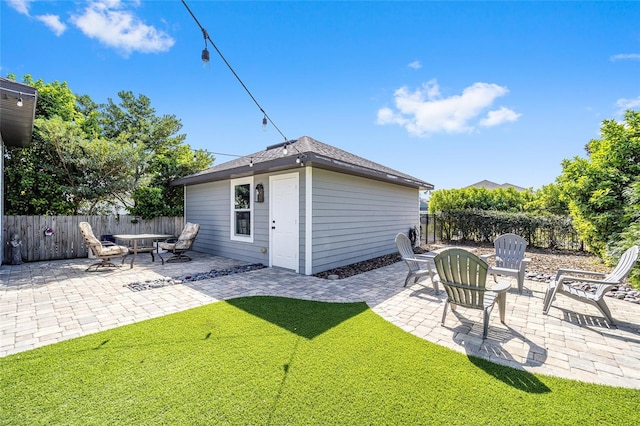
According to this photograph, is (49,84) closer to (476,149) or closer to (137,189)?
(137,189)

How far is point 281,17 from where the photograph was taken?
19.2ft

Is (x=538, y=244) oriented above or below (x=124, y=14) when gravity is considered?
below

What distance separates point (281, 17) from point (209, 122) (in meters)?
4.71

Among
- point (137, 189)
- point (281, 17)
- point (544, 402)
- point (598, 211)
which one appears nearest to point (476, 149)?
point (598, 211)

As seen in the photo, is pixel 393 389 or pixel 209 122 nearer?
pixel 393 389

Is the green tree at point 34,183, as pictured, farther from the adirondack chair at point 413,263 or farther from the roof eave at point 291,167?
the adirondack chair at point 413,263

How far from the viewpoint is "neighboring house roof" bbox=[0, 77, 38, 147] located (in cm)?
442

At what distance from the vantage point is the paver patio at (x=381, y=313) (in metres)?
2.79

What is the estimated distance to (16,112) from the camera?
17.9 ft

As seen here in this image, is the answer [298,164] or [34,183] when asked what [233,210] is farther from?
[34,183]

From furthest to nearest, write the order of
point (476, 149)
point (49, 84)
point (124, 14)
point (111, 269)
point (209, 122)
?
point (476, 149) < point (49, 84) < point (209, 122) < point (111, 269) < point (124, 14)

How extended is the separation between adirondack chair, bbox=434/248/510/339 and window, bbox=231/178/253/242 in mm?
5499

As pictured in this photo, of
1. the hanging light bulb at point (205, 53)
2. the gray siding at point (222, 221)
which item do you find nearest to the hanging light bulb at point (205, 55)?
the hanging light bulb at point (205, 53)

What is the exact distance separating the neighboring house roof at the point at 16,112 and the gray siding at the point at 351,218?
5.26m
